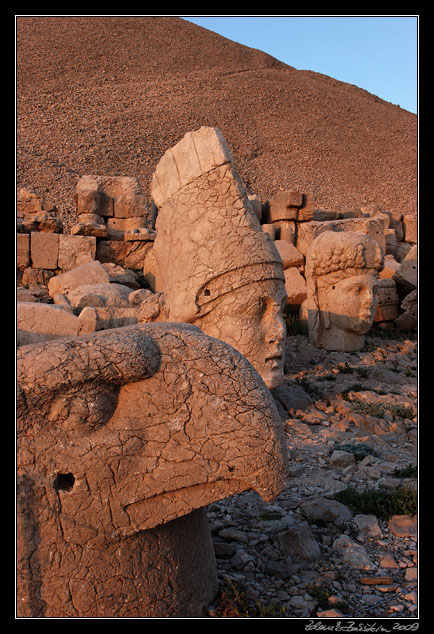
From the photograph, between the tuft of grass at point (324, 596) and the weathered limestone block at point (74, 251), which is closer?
the tuft of grass at point (324, 596)

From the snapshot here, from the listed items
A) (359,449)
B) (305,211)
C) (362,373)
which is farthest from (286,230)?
(359,449)

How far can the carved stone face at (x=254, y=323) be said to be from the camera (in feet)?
16.6

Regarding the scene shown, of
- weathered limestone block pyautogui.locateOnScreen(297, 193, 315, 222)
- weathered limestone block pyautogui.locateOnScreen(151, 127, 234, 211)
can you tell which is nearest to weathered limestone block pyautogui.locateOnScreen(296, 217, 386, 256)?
weathered limestone block pyautogui.locateOnScreen(297, 193, 315, 222)

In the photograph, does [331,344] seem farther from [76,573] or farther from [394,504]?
[76,573]

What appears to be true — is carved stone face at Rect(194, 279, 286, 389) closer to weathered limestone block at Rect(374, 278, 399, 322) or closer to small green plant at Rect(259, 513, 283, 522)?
small green plant at Rect(259, 513, 283, 522)

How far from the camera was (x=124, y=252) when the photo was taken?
9.27m

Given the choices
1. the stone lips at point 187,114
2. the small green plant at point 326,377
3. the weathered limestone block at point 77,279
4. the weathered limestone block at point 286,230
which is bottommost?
the small green plant at point 326,377

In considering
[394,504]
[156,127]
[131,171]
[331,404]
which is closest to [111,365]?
[394,504]

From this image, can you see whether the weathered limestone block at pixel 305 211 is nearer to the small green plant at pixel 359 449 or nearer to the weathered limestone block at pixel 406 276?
the weathered limestone block at pixel 406 276

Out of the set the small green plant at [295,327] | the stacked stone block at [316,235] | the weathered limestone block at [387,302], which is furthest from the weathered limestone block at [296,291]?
the weathered limestone block at [387,302]

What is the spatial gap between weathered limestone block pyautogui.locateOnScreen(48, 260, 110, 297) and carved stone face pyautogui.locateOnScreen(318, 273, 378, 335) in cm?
312

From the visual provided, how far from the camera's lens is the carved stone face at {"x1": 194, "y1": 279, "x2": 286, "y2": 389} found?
5074mm

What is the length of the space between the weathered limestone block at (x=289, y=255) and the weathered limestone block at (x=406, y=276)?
1.68 meters

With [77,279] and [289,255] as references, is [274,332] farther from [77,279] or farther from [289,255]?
[289,255]
